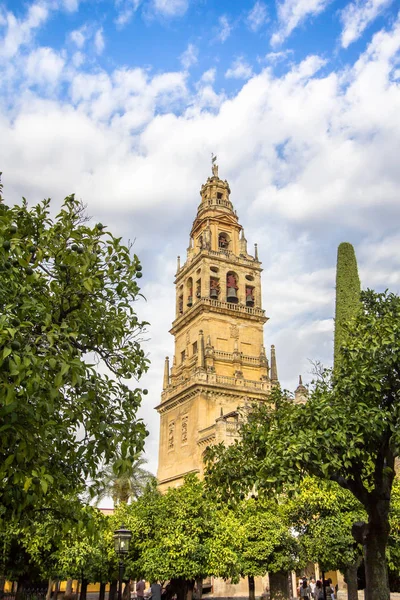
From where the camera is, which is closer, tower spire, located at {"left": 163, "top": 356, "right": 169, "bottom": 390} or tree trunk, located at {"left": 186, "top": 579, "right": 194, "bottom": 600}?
tree trunk, located at {"left": 186, "top": 579, "right": 194, "bottom": 600}

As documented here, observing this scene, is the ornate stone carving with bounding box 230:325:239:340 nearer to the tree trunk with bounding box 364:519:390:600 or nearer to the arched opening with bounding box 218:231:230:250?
the arched opening with bounding box 218:231:230:250

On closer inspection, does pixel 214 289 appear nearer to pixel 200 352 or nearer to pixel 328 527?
pixel 200 352

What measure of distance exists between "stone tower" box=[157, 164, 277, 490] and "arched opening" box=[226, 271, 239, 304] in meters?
0.09

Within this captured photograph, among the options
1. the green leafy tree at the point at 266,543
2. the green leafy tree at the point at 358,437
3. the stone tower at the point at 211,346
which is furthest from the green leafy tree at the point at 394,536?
the stone tower at the point at 211,346

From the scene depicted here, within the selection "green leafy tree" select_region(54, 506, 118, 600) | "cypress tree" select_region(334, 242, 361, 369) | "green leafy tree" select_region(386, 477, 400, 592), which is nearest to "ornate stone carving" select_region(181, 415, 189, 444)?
"cypress tree" select_region(334, 242, 361, 369)

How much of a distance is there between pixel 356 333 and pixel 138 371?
6.61m

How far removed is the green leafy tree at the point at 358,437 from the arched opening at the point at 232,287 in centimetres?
3377

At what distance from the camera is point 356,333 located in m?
13.5

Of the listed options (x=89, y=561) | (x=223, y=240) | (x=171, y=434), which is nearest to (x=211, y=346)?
(x=171, y=434)

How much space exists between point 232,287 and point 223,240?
221 inches

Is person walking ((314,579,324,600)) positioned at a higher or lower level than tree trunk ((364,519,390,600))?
lower

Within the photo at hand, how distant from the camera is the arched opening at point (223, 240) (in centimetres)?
5022

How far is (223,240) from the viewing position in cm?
5059

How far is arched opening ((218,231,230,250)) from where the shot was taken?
50.2m
